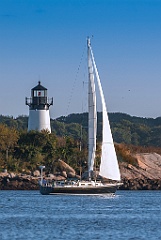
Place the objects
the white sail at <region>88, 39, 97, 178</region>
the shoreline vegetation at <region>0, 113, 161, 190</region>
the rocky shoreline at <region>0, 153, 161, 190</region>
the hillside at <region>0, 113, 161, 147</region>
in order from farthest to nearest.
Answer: the hillside at <region>0, 113, 161, 147</region>, the shoreline vegetation at <region>0, 113, 161, 190</region>, the rocky shoreline at <region>0, 153, 161, 190</region>, the white sail at <region>88, 39, 97, 178</region>

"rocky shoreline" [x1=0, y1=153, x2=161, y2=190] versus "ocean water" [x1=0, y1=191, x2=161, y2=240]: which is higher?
"rocky shoreline" [x1=0, y1=153, x2=161, y2=190]

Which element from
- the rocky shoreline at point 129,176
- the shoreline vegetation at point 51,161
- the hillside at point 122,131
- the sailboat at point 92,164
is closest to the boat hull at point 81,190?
the sailboat at point 92,164

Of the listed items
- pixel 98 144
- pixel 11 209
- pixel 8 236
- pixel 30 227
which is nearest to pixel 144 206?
pixel 11 209

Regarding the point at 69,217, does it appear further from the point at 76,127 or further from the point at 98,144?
the point at 76,127

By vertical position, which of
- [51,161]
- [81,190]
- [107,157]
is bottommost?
[81,190]

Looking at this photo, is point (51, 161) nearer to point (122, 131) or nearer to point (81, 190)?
point (81, 190)

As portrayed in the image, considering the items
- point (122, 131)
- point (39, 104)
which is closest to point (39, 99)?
point (39, 104)

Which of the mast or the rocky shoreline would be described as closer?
the mast

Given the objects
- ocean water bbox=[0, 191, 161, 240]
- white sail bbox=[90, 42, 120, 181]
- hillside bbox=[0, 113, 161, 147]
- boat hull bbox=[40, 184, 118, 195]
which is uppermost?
hillside bbox=[0, 113, 161, 147]

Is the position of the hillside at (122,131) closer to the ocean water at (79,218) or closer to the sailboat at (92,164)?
the sailboat at (92,164)

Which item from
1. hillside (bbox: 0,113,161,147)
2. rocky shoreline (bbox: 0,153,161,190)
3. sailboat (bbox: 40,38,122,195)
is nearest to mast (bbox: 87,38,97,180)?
sailboat (bbox: 40,38,122,195)

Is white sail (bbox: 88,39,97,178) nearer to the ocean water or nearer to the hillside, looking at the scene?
the ocean water

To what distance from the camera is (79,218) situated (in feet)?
185

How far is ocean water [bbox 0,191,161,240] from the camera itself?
1871 inches
